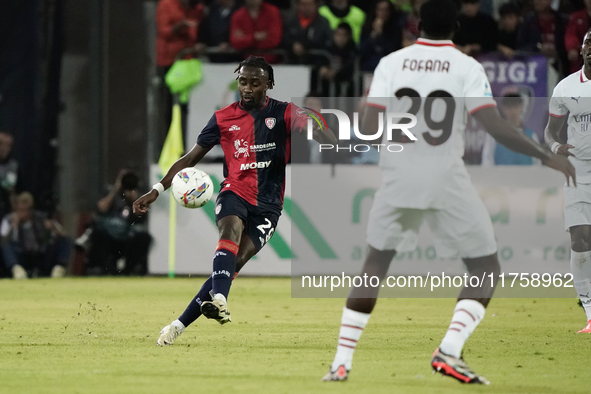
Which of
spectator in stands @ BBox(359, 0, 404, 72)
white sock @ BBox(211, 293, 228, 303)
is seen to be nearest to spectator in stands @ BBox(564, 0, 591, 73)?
spectator in stands @ BBox(359, 0, 404, 72)

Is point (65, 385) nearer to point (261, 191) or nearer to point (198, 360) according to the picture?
point (198, 360)

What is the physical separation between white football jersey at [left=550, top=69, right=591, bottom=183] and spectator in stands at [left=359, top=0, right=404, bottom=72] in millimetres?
6228

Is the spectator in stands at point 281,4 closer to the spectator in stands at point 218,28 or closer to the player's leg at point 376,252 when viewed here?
the spectator in stands at point 218,28

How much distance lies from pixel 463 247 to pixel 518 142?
68cm

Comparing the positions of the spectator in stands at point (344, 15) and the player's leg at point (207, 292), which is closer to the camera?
the player's leg at point (207, 292)

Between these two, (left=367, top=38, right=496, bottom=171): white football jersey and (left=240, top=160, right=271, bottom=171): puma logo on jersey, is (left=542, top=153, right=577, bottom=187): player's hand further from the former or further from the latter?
(left=240, top=160, right=271, bottom=171): puma logo on jersey

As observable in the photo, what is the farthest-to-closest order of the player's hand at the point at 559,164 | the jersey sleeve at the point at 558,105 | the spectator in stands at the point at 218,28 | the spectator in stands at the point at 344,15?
the spectator in stands at the point at 344,15 → the spectator in stands at the point at 218,28 → the jersey sleeve at the point at 558,105 → the player's hand at the point at 559,164

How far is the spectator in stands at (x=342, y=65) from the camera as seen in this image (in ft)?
50.5

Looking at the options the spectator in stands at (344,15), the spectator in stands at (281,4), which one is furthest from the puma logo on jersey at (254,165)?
the spectator in stands at (281,4)

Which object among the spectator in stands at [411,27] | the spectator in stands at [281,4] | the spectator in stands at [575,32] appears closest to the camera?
the spectator in stands at [575,32]

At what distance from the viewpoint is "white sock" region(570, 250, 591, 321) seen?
909 centimetres

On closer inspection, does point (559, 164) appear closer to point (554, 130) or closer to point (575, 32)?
point (554, 130)

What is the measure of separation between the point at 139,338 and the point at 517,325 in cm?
364

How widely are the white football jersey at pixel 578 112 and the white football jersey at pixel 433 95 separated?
3.55 meters
